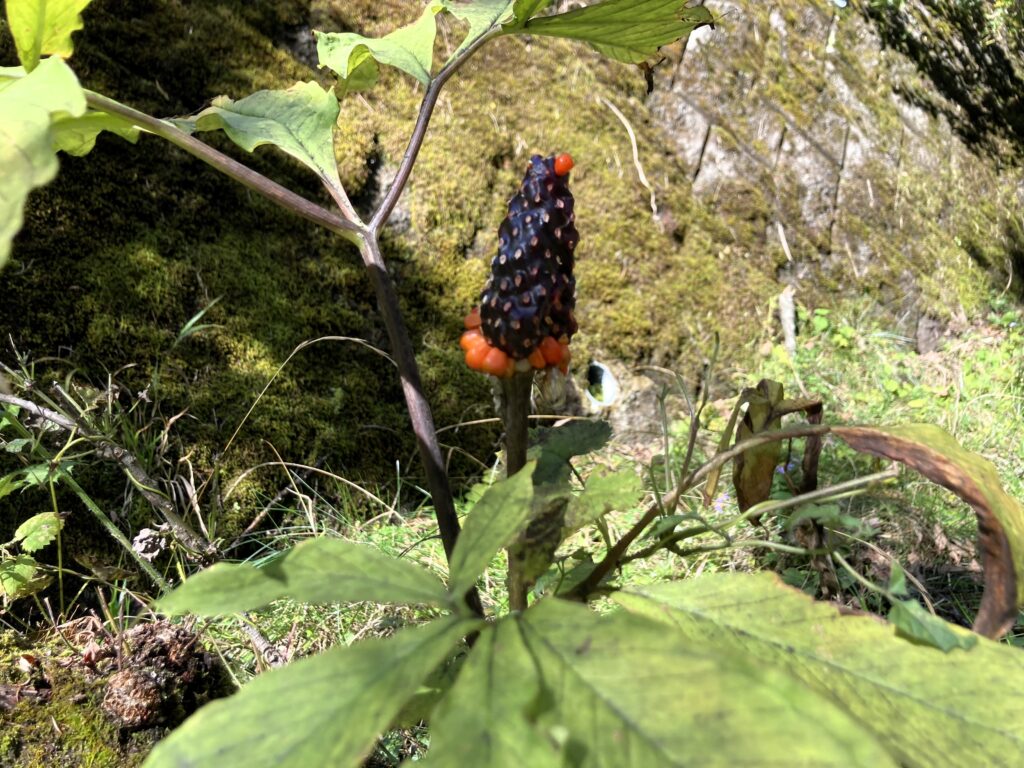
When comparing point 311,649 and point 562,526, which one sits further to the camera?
point 311,649

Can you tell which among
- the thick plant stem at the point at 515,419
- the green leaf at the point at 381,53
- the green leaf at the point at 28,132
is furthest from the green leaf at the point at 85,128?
the thick plant stem at the point at 515,419

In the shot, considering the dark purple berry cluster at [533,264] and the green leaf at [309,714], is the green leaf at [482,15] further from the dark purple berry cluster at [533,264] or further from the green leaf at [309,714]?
the green leaf at [309,714]

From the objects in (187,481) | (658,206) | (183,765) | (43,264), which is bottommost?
(187,481)

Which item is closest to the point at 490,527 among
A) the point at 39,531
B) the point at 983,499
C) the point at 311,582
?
the point at 311,582

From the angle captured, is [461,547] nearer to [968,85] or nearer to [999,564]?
[999,564]

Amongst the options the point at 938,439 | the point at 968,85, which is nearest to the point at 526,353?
the point at 938,439
